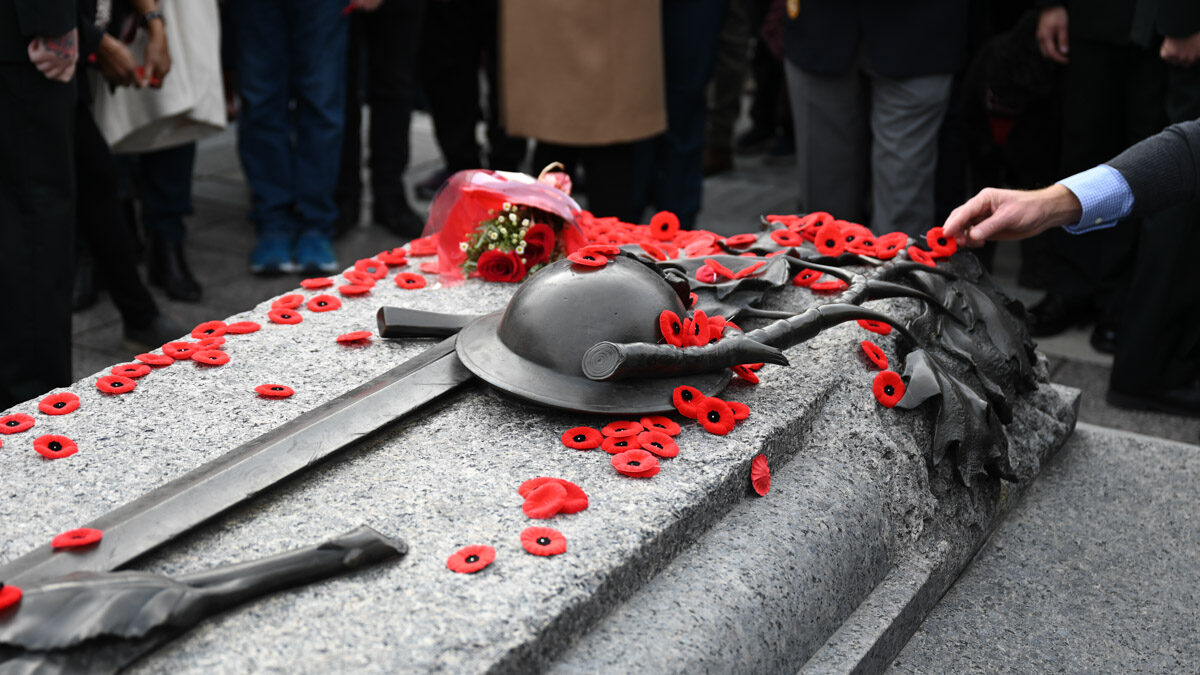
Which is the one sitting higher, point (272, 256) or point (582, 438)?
point (582, 438)

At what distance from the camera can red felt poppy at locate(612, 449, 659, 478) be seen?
1642 mm

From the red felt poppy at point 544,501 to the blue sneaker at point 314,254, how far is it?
11.0 ft

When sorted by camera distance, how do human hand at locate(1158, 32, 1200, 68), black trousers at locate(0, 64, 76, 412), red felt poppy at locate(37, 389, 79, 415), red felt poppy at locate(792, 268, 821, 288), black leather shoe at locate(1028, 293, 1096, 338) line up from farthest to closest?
black leather shoe at locate(1028, 293, 1096, 338), human hand at locate(1158, 32, 1200, 68), black trousers at locate(0, 64, 76, 412), red felt poppy at locate(792, 268, 821, 288), red felt poppy at locate(37, 389, 79, 415)

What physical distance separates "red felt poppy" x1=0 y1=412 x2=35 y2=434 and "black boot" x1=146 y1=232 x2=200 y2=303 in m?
2.78

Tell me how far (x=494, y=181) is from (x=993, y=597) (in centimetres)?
133

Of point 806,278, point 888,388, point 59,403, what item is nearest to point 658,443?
point 888,388

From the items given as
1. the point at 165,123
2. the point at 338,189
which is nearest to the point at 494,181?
the point at 165,123

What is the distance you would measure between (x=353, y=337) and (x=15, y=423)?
59 centimetres

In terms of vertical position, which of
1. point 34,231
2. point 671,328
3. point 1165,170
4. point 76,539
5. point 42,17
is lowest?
point 34,231

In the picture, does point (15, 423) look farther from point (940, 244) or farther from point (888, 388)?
point (940, 244)

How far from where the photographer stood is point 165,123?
4.11 metres

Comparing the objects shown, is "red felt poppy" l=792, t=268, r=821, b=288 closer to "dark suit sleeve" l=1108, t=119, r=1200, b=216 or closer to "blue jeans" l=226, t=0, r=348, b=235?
"dark suit sleeve" l=1108, t=119, r=1200, b=216

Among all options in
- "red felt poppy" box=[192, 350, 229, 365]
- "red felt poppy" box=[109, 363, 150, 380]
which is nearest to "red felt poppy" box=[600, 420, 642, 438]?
"red felt poppy" box=[192, 350, 229, 365]

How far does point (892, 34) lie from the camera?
3.68 meters
